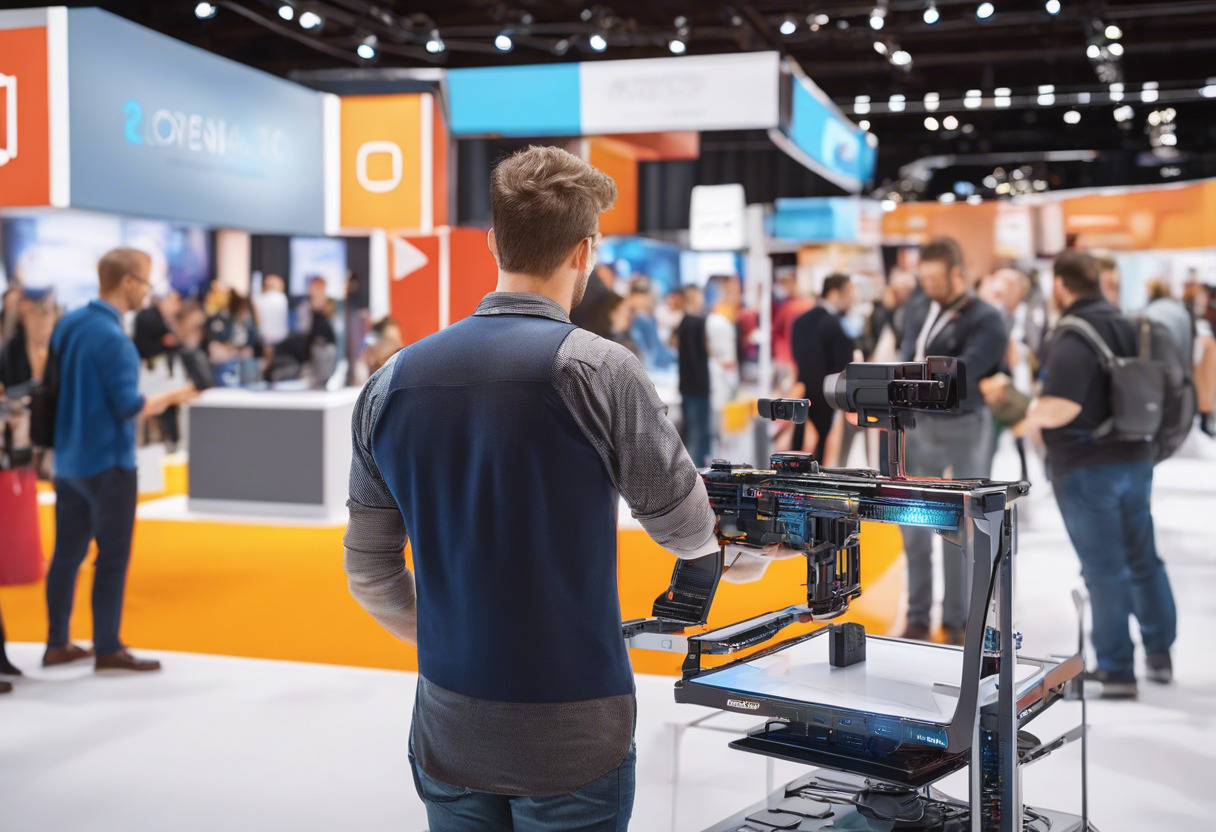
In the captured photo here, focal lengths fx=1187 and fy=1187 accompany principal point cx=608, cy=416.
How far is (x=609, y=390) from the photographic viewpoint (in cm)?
143

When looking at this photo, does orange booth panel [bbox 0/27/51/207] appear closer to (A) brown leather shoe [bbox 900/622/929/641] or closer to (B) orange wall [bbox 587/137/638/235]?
(A) brown leather shoe [bbox 900/622/929/641]

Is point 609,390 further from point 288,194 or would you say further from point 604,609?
point 288,194

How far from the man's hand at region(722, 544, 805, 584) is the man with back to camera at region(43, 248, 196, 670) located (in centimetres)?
307

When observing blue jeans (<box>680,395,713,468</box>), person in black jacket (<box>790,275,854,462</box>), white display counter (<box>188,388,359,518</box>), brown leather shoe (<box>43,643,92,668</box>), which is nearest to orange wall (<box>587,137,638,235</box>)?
blue jeans (<box>680,395,713,468</box>)

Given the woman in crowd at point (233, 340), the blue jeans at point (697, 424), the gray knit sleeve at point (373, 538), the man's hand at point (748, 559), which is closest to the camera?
the gray knit sleeve at point (373, 538)

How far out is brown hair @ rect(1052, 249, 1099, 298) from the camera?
4.17 m

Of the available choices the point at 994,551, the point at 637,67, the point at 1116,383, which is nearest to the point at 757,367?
the point at 637,67

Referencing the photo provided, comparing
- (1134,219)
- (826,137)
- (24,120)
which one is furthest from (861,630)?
(1134,219)

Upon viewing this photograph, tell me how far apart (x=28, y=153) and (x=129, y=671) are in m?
2.05

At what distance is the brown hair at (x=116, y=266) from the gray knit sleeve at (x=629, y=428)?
3494mm

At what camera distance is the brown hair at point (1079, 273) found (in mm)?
4172

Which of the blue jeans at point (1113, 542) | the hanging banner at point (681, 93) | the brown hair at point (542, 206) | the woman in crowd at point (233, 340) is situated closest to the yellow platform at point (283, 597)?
the blue jeans at point (1113, 542)

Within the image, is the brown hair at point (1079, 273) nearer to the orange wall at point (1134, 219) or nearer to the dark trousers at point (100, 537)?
the dark trousers at point (100, 537)

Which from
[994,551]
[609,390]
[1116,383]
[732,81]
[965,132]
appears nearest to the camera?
[609,390]
